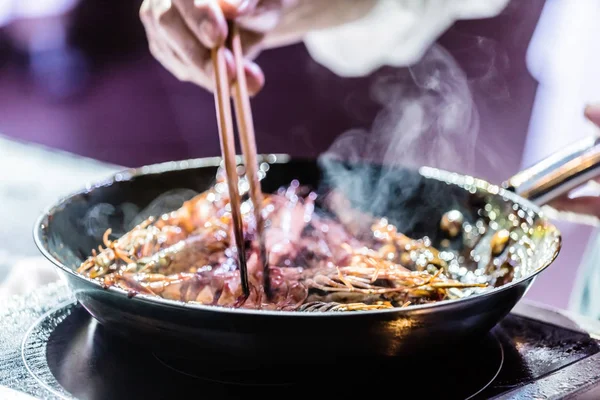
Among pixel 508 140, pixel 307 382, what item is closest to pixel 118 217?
pixel 307 382

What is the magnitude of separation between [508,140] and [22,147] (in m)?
2.89

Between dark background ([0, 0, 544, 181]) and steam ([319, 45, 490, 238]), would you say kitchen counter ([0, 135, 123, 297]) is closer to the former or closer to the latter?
steam ([319, 45, 490, 238])

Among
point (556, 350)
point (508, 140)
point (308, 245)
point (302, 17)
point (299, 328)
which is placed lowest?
point (508, 140)

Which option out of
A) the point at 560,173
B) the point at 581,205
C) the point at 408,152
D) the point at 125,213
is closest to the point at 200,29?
the point at 125,213

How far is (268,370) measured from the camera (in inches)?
40.8

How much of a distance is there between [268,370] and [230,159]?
0.43m

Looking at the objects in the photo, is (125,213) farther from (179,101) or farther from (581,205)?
(179,101)

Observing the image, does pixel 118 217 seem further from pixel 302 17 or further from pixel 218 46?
pixel 302 17

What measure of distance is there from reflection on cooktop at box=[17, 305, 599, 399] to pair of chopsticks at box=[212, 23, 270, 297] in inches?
7.7

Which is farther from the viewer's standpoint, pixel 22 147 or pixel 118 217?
pixel 22 147

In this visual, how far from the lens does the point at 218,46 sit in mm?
1368

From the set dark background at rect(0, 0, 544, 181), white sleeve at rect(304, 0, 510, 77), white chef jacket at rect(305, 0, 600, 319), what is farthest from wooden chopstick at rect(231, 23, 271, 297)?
dark background at rect(0, 0, 544, 181)

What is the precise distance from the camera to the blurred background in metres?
3.27

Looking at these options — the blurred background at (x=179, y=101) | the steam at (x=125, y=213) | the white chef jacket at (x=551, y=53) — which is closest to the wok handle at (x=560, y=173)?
the steam at (x=125, y=213)
